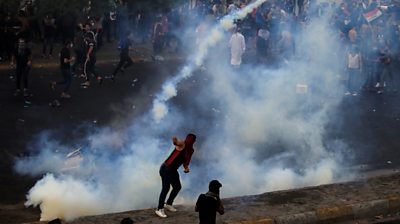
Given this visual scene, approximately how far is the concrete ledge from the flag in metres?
12.0

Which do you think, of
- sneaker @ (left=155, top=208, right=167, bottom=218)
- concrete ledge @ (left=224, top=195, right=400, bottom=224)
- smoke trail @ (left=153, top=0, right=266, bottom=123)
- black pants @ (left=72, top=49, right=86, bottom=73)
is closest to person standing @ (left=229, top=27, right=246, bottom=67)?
smoke trail @ (left=153, top=0, right=266, bottom=123)

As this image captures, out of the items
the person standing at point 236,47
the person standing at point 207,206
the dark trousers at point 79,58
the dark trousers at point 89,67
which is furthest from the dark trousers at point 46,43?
the person standing at point 207,206

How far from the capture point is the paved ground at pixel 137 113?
10070 millimetres

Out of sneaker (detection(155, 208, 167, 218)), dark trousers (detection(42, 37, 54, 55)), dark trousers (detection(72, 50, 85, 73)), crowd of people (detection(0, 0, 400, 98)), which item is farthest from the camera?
dark trousers (detection(42, 37, 54, 55))

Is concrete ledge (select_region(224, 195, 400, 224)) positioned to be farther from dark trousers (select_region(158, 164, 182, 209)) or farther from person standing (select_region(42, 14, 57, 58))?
person standing (select_region(42, 14, 57, 58))

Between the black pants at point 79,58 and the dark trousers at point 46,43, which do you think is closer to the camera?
the black pants at point 79,58

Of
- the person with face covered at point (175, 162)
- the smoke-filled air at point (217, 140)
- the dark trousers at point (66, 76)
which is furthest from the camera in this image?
the dark trousers at point (66, 76)

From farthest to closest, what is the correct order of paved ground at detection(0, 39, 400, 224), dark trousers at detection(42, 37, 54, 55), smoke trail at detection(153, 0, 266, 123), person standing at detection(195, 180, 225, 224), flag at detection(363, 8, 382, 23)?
flag at detection(363, 8, 382, 23)
dark trousers at detection(42, 37, 54, 55)
smoke trail at detection(153, 0, 266, 123)
paved ground at detection(0, 39, 400, 224)
person standing at detection(195, 180, 225, 224)

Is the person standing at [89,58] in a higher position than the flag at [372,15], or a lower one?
lower

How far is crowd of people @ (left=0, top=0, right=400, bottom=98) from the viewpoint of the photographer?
1778 centimetres

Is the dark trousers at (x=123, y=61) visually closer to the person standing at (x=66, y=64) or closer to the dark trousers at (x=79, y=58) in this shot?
the dark trousers at (x=79, y=58)

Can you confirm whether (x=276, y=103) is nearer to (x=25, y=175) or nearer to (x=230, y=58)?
(x=230, y=58)

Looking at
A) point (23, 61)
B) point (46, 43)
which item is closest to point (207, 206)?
point (23, 61)

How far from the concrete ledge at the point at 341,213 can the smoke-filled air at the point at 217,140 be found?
63.8 inches
